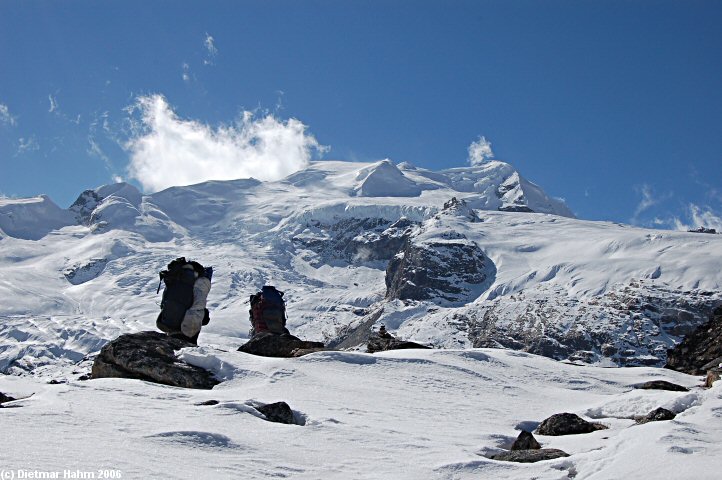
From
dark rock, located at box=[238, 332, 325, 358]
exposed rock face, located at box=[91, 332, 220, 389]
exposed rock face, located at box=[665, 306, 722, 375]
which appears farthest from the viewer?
exposed rock face, located at box=[665, 306, 722, 375]

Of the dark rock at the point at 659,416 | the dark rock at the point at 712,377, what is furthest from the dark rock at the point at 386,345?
the dark rock at the point at 659,416

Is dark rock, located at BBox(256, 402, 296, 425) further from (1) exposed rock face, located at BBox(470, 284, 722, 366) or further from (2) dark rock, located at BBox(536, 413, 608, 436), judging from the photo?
(1) exposed rock face, located at BBox(470, 284, 722, 366)

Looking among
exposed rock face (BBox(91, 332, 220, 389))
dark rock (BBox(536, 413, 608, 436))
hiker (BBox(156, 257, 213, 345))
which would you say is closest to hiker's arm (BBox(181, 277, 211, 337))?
hiker (BBox(156, 257, 213, 345))

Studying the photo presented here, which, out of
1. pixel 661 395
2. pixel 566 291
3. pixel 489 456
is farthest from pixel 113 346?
pixel 566 291

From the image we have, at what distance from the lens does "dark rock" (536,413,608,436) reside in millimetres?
15078

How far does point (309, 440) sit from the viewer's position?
13.0 m

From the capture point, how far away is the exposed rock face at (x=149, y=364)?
18.8 metres

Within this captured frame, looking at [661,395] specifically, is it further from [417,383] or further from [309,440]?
[309,440]

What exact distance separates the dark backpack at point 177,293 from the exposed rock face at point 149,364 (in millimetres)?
4028

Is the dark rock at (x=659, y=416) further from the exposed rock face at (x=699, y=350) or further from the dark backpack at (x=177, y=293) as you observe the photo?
the dark backpack at (x=177, y=293)

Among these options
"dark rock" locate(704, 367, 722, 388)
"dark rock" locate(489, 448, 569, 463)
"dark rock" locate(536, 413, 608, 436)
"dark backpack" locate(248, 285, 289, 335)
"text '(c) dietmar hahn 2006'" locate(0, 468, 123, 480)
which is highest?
"dark backpack" locate(248, 285, 289, 335)

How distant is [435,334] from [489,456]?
166m

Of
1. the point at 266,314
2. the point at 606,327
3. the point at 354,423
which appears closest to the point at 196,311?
the point at 266,314

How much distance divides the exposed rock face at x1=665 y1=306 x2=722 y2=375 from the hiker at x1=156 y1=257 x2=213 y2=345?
14734mm
